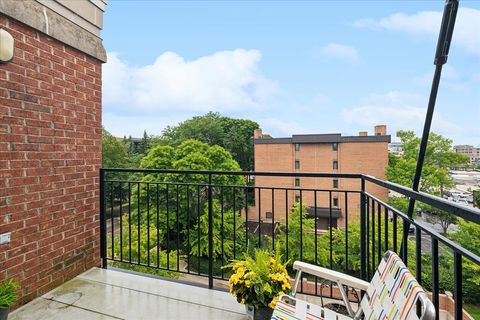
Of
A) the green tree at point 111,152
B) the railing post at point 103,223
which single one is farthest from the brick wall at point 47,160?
the green tree at point 111,152

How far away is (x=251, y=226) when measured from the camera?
2084 cm

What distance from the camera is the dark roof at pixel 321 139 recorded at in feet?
69.8

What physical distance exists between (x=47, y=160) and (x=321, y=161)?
21.6 meters

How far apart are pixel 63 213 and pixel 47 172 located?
15.3 inches

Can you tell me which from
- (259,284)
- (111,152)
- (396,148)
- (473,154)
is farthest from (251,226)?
(259,284)

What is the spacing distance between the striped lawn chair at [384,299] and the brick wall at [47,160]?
186 centimetres

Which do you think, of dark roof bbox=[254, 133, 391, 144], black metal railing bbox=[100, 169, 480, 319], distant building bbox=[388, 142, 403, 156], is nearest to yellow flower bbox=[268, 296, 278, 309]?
black metal railing bbox=[100, 169, 480, 319]

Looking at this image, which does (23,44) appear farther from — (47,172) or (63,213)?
(63,213)

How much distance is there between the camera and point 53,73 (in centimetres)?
225

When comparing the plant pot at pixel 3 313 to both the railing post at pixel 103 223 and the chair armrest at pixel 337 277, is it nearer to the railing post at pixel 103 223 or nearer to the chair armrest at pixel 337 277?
the railing post at pixel 103 223

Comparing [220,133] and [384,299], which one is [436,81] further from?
[220,133]

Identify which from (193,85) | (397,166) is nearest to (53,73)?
(397,166)

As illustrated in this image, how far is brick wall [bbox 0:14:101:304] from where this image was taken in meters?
1.94

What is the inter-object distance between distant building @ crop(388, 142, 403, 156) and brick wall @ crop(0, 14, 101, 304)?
73.0ft
